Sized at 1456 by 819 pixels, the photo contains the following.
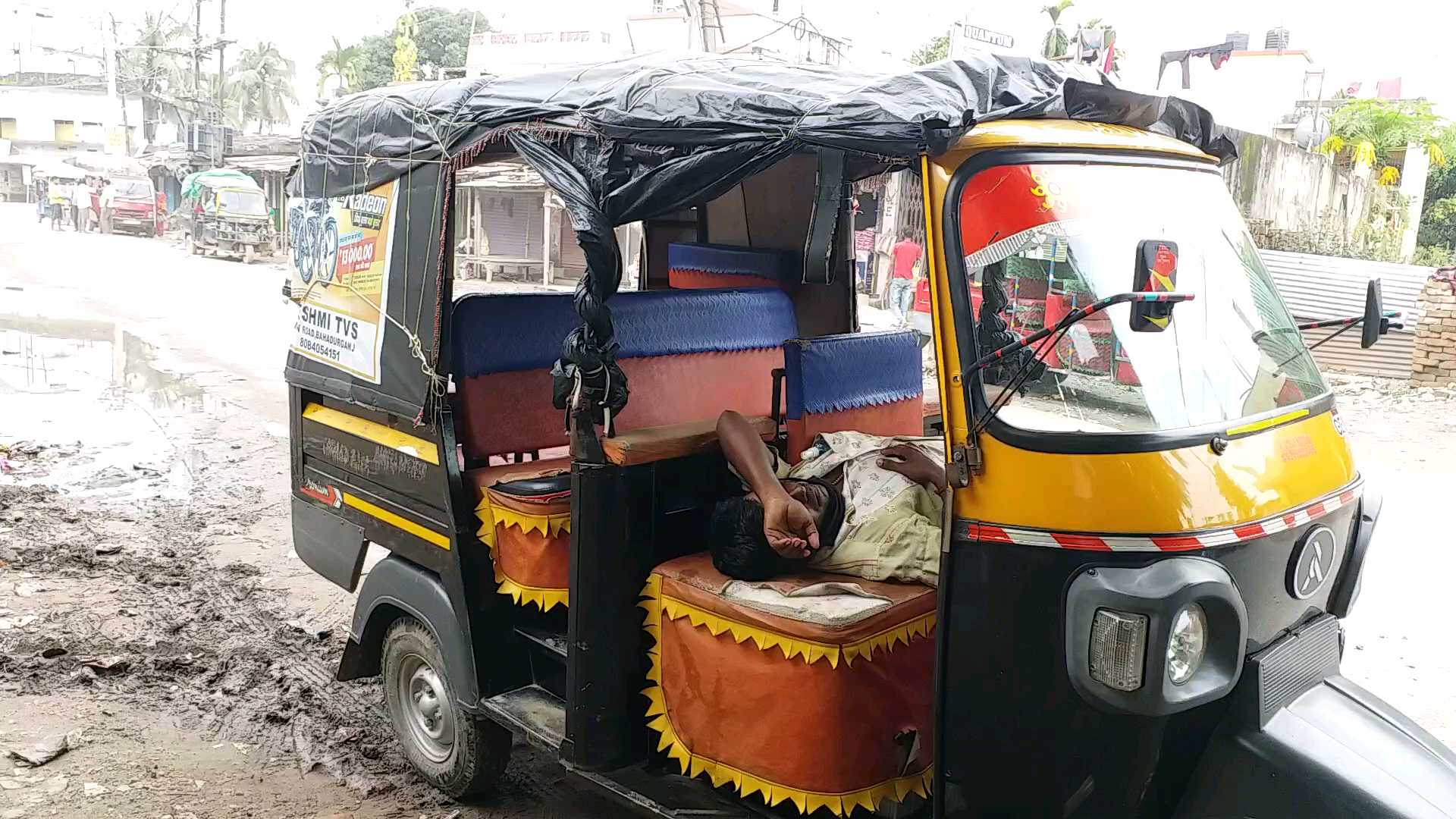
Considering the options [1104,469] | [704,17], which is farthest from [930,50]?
[1104,469]

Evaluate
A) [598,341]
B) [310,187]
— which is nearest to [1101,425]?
[598,341]

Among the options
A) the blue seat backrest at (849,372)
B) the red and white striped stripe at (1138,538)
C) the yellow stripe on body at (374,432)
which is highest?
the blue seat backrest at (849,372)

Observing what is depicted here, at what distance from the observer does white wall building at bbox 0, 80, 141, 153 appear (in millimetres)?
57344

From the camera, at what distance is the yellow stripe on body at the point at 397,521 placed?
3.71 metres

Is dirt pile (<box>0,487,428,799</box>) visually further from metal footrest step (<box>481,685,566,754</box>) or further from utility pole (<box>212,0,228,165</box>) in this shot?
utility pole (<box>212,0,228,165</box>)

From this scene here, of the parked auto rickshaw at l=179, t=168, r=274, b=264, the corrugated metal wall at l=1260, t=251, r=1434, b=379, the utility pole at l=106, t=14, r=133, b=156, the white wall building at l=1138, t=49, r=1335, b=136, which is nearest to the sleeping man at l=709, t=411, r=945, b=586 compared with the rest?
the corrugated metal wall at l=1260, t=251, r=1434, b=379

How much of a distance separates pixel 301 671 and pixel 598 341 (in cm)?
288

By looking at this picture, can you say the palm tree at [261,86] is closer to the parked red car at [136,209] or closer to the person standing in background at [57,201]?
the person standing in background at [57,201]

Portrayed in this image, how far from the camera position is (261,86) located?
176ft

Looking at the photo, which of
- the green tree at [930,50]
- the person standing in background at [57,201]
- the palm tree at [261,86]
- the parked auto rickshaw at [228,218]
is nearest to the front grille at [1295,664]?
the parked auto rickshaw at [228,218]

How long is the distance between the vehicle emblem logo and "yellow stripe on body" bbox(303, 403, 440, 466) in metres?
2.59

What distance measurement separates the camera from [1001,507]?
2432 mm

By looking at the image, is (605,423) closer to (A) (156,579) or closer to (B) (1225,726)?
(B) (1225,726)

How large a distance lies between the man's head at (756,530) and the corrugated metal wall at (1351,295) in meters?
12.5
